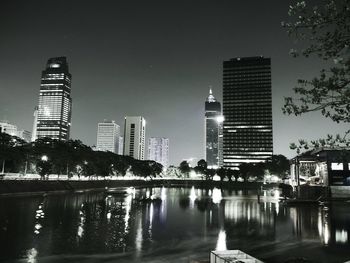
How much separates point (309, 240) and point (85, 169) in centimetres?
9650

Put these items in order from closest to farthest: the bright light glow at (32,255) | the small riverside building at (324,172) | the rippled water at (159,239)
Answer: the bright light glow at (32,255) < the rippled water at (159,239) < the small riverside building at (324,172)

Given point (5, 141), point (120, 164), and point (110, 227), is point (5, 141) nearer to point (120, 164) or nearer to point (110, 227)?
point (110, 227)

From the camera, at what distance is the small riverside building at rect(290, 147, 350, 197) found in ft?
217

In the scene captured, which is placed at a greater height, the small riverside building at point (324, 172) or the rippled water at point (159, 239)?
the small riverside building at point (324, 172)

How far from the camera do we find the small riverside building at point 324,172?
6600 centimetres

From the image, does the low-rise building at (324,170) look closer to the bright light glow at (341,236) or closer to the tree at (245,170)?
the bright light glow at (341,236)

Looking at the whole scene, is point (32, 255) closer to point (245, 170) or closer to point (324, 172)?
point (324, 172)

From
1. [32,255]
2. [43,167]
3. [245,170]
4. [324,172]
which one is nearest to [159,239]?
[32,255]

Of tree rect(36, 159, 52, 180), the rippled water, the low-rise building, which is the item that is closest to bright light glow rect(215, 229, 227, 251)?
the rippled water

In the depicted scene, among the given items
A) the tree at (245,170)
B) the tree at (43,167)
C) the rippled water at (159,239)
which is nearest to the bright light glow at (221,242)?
the rippled water at (159,239)

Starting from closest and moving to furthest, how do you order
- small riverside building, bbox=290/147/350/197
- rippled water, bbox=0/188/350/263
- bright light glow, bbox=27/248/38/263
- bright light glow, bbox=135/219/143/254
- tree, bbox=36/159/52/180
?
bright light glow, bbox=27/248/38/263, rippled water, bbox=0/188/350/263, bright light glow, bbox=135/219/143/254, small riverside building, bbox=290/147/350/197, tree, bbox=36/159/52/180

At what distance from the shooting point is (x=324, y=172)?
70.5m

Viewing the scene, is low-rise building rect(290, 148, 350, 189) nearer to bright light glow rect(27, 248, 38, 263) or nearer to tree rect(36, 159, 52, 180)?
bright light glow rect(27, 248, 38, 263)

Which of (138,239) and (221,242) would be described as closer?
(221,242)
